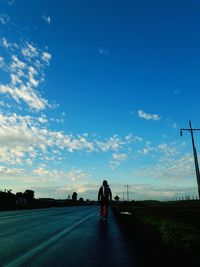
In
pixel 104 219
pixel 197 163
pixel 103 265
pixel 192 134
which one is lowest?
pixel 103 265

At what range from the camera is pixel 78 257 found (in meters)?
5.80

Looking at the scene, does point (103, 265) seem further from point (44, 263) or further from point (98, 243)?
point (98, 243)

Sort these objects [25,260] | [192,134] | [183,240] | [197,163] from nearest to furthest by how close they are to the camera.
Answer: [25,260], [183,240], [197,163], [192,134]

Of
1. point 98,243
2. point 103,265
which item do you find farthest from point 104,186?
point 103,265

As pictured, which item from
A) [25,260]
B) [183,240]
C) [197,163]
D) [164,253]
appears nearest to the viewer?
[25,260]

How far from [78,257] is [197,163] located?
31630 millimetres

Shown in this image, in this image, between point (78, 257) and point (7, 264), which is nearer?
point (7, 264)

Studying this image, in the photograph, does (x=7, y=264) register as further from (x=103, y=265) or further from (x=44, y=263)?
(x=103, y=265)

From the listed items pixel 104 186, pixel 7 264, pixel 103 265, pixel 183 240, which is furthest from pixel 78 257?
pixel 104 186

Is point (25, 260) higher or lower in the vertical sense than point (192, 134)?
lower

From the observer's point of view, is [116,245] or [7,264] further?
Answer: [116,245]

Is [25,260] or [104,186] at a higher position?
[104,186]

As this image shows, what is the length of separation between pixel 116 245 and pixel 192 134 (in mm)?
34306

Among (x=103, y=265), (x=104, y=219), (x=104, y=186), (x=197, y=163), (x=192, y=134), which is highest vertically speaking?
(x=192, y=134)
